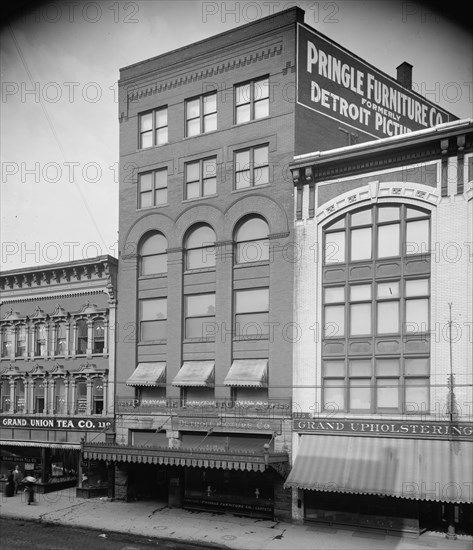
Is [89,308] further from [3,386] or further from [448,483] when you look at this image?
[448,483]

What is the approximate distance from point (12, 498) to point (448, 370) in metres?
22.1

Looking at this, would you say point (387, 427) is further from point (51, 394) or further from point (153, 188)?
point (51, 394)

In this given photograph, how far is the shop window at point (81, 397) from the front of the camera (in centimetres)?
3450

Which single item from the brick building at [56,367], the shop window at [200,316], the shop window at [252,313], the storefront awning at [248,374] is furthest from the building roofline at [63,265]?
the storefront awning at [248,374]

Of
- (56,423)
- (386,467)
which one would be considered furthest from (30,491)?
(386,467)

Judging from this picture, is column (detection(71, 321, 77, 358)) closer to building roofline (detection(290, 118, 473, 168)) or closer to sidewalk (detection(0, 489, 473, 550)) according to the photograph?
sidewalk (detection(0, 489, 473, 550))

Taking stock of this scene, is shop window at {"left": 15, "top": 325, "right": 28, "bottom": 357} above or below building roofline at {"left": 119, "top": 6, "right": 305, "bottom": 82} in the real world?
below

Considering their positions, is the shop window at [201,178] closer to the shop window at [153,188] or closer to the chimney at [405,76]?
the shop window at [153,188]

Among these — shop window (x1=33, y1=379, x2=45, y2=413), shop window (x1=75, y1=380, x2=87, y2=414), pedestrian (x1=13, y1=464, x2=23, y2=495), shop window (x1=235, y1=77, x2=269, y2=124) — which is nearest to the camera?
shop window (x1=235, y1=77, x2=269, y2=124)

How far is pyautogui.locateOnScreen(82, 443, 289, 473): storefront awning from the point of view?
2617 cm

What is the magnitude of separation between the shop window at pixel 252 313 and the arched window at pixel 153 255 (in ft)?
15.2

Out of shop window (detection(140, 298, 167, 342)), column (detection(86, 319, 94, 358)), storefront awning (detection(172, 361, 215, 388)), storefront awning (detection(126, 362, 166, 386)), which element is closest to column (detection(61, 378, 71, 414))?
column (detection(86, 319, 94, 358))

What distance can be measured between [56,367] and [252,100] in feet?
55.8

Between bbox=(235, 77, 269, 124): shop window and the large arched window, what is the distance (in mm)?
6437
